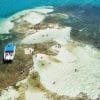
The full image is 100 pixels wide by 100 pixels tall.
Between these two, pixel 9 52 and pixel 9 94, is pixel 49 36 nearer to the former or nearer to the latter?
pixel 9 52

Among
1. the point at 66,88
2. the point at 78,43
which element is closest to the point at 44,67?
the point at 66,88

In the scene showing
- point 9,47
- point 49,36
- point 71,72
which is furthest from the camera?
point 49,36

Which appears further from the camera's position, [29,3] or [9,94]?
[29,3]

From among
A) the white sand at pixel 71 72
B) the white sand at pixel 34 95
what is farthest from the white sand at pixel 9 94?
the white sand at pixel 71 72

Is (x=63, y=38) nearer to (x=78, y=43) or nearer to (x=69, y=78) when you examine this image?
(x=78, y=43)

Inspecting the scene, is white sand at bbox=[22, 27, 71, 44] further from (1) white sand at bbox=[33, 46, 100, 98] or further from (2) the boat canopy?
(1) white sand at bbox=[33, 46, 100, 98]

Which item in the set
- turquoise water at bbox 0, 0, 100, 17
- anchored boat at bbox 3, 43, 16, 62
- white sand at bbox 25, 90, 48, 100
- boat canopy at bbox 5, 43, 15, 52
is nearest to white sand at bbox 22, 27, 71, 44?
boat canopy at bbox 5, 43, 15, 52

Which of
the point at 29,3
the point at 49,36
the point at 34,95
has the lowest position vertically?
the point at 34,95

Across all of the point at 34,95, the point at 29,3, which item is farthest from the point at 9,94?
the point at 29,3
